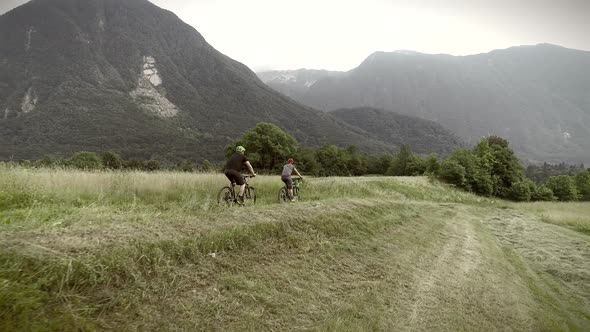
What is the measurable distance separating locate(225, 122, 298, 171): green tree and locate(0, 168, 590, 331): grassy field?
43.1 m

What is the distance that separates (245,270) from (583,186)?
98.4m

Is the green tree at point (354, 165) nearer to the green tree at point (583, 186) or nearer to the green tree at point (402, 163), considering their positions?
the green tree at point (402, 163)

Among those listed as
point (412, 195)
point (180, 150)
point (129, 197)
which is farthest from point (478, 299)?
point (180, 150)

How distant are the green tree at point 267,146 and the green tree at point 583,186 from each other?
6983 cm

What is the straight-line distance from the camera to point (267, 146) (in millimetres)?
56625

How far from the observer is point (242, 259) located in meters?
6.70

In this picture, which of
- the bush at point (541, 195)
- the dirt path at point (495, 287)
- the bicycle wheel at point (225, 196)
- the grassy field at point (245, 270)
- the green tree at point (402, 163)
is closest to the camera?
the grassy field at point (245, 270)

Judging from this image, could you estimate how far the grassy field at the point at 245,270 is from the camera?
14.1 ft

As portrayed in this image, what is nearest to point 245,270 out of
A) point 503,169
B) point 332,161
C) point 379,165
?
point 503,169

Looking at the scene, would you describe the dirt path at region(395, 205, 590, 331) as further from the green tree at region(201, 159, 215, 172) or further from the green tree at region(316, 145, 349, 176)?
the green tree at region(316, 145, 349, 176)

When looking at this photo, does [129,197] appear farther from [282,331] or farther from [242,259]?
[282,331]

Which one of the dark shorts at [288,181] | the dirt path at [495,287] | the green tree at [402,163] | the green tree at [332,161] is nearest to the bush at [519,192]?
the green tree at [402,163]

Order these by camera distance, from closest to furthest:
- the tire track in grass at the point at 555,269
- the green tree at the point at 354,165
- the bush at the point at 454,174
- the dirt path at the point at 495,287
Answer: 1. the dirt path at the point at 495,287
2. the tire track in grass at the point at 555,269
3. the bush at the point at 454,174
4. the green tree at the point at 354,165

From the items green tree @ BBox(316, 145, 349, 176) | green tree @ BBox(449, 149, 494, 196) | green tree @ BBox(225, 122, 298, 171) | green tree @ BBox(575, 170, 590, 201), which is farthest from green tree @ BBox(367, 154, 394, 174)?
green tree @ BBox(225, 122, 298, 171)
